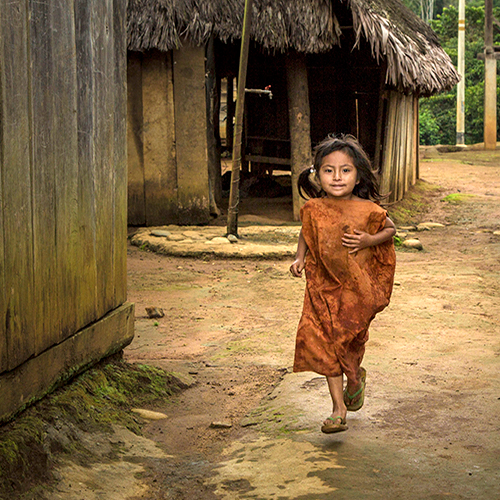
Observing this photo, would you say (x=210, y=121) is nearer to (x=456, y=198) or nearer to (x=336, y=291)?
(x=456, y=198)

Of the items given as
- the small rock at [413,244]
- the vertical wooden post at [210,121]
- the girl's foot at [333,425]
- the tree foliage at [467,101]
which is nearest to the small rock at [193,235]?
the vertical wooden post at [210,121]

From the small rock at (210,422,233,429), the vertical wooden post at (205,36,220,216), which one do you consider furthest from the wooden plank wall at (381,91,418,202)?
the small rock at (210,422,233,429)

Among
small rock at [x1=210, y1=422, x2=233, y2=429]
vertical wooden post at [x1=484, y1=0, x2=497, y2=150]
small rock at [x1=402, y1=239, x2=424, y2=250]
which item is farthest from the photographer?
vertical wooden post at [x1=484, y1=0, x2=497, y2=150]

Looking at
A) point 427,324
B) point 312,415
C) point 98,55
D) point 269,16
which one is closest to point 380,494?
point 312,415

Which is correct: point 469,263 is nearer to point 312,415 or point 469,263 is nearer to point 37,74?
point 312,415

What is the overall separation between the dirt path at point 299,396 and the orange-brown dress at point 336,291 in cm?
34

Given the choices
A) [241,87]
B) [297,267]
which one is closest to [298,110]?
[241,87]

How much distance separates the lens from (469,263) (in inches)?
295

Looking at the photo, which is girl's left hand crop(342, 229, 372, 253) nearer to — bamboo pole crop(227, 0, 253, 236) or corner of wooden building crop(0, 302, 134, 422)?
corner of wooden building crop(0, 302, 134, 422)

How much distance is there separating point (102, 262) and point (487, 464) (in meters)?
1.89

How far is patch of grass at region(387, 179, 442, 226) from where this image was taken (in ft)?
35.1

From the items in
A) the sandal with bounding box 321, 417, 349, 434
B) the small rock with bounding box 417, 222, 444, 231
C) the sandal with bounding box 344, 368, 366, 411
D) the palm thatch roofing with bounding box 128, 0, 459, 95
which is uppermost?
the palm thatch roofing with bounding box 128, 0, 459, 95

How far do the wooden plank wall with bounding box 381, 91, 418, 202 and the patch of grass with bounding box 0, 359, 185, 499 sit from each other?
23.8 feet

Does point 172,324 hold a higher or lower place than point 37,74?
lower
